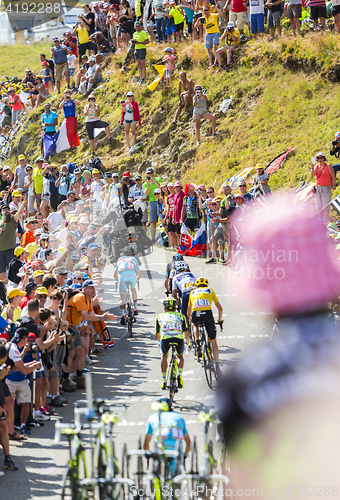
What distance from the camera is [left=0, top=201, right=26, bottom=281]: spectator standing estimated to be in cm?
1512

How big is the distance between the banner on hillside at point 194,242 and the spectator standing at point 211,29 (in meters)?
8.91

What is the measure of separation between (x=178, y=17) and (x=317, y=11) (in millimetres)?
6664

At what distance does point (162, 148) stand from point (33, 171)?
5.84 m

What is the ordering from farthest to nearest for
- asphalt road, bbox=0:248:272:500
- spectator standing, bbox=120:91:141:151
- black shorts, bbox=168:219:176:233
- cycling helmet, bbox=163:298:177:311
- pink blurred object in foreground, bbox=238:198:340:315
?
spectator standing, bbox=120:91:141:151 → black shorts, bbox=168:219:176:233 → cycling helmet, bbox=163:298:177:311 → asphalt road, bbox=0:248:272:500 → pink blurred object in foreground, bbox=238:198:340:315

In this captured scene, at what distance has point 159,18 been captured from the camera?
25422 millimetres

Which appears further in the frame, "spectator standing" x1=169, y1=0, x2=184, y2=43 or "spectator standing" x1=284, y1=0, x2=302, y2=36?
"spectator standing" x1=169, y1=0, x2=184, y2=43

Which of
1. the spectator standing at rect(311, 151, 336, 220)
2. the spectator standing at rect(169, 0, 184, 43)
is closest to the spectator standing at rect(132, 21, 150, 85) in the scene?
the spectator standing at rect(169, 0, 184, 43)

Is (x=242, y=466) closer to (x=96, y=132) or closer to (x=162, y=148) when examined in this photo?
(x=162, y=148)

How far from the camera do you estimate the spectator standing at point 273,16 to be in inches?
810

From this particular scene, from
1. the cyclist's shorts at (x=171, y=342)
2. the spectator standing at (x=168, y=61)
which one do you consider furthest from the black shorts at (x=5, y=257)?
the spectator standing at (x=168, y=61)

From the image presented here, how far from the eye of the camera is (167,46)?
89.7 ft

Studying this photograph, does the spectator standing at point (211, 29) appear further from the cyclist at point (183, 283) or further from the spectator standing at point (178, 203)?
the cyclist at point (183, 283)

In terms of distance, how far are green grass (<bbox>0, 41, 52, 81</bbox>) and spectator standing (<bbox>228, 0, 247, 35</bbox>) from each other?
1734 inches

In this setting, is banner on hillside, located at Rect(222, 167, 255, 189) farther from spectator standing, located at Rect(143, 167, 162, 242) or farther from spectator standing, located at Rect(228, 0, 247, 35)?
spectator standing, located at Rect(228, 0, 247, 35)
